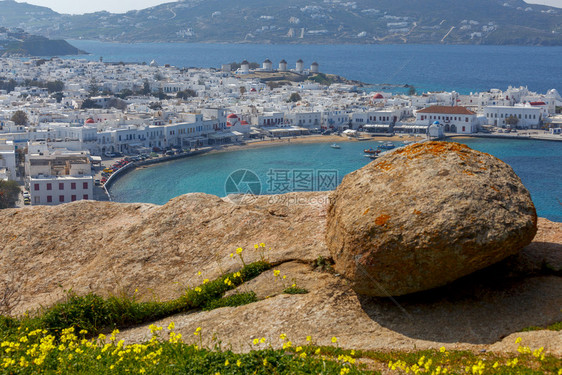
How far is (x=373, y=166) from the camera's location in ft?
15.1

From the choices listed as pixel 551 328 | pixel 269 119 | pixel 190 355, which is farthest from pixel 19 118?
pixel 551 328

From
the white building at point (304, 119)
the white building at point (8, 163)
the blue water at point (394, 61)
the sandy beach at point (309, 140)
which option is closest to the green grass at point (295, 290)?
the white building at point (8, 163)

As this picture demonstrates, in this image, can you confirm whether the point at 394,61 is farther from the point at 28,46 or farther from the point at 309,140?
the point at 309,140

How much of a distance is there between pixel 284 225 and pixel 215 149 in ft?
128

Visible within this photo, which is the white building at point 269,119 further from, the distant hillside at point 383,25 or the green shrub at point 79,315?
the distant hillside at point 383,25

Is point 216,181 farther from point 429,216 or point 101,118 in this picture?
point 429,216

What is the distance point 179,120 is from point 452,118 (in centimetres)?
2056

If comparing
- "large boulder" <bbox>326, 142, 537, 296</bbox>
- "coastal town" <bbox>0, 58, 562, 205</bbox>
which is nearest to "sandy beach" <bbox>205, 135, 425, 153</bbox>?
"coastal town" <bbox>0, 58, 562, 205</bbox>

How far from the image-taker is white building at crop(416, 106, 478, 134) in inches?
1959

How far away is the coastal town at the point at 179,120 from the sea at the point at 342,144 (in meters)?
2.92

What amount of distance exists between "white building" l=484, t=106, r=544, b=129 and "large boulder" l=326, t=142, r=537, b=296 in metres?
50.9

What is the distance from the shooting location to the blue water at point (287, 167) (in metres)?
31.2

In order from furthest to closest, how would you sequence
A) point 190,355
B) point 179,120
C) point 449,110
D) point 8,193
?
1. point 449,110
2. point 179,120
3. point 8,193
4. point 190,355

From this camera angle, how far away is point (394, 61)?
438 ft
